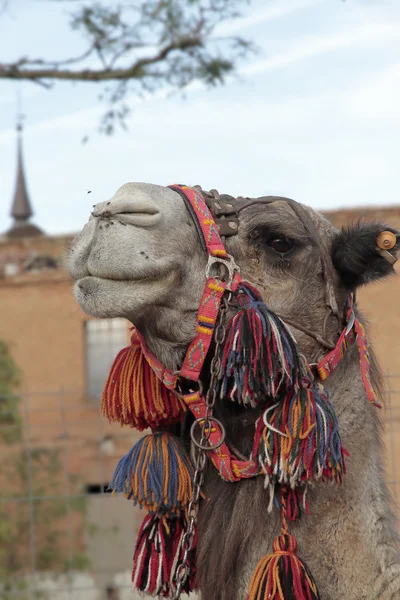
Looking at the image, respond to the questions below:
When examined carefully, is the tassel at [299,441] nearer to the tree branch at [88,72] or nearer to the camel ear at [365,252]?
the camel ear at [365,252]

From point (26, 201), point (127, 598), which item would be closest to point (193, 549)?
point (127, 598)

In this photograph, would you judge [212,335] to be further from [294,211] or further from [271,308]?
[294,211]

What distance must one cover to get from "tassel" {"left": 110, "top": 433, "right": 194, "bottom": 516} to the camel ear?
814 millimetres

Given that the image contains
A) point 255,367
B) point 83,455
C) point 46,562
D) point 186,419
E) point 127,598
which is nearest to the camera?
point 255,367

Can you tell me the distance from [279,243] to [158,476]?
0.85 m

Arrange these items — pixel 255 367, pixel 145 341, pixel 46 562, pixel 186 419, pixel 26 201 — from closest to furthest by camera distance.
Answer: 1. pixel 255 367
2. pixel 145 341
3. pixel 186 419
4. pixel 46 562
5. pixel 26 201

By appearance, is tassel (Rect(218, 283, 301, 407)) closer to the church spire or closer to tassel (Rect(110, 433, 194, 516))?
tassel (Rect(110, 433, 194, 516))

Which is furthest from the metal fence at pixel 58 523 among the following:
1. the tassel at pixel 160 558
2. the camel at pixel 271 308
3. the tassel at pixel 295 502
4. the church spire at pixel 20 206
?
the church spire at pixel 20 206

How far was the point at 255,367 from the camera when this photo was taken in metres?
2.82

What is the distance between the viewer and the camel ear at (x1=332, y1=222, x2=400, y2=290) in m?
3.12

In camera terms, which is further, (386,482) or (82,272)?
(386,482)

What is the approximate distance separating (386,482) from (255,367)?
27.2 inches

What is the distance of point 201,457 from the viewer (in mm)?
3053

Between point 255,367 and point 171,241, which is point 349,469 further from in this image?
point 171,241
